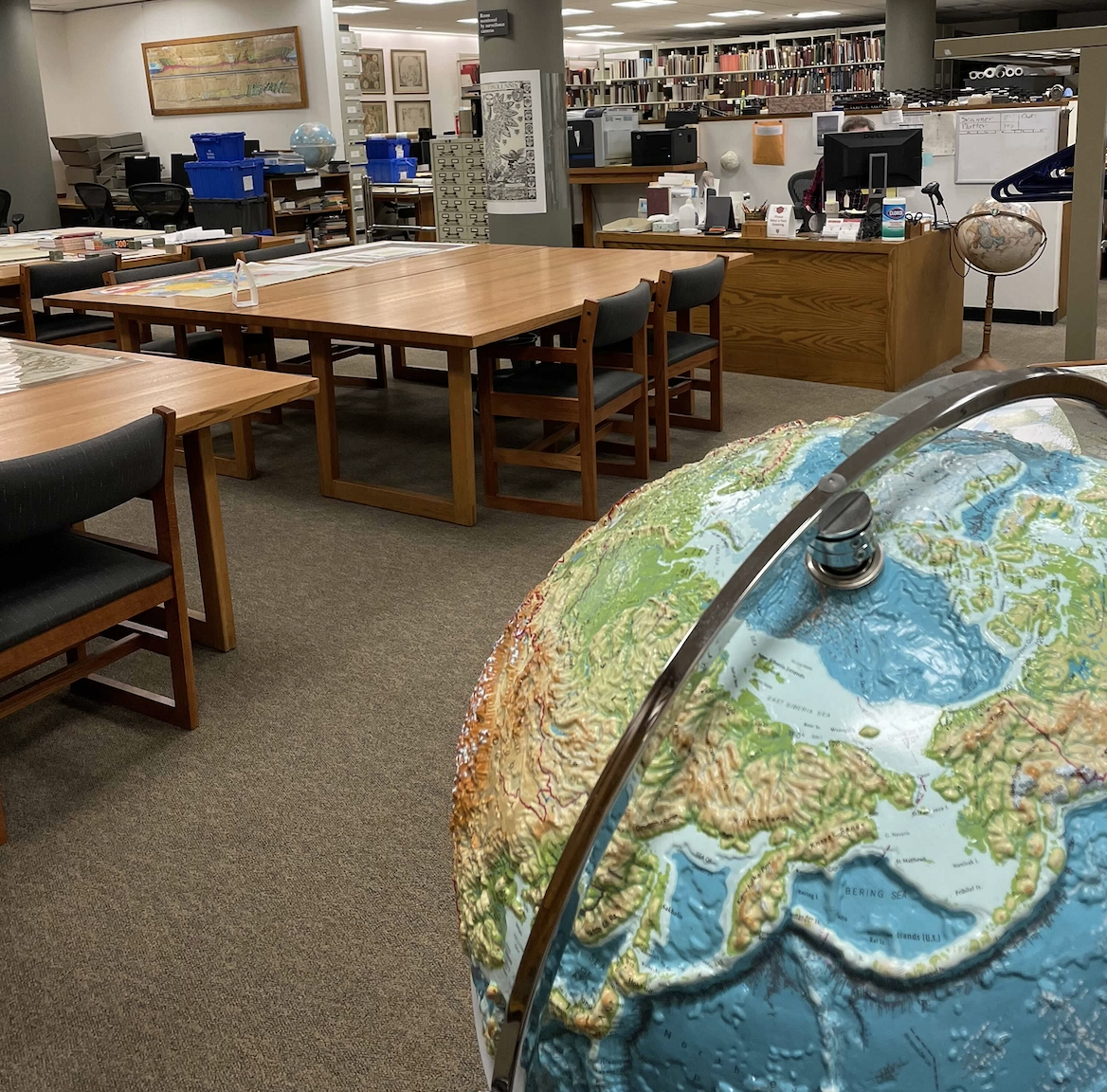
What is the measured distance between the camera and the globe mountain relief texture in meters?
0.63

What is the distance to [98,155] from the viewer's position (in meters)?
11.4

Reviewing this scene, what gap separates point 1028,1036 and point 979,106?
6.61m

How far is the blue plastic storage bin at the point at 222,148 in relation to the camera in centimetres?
802

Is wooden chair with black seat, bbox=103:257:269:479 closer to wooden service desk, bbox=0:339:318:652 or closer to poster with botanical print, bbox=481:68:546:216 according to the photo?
wooden service desk, bbox=0:339:318:652

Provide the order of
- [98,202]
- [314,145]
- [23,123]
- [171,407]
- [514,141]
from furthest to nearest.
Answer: [98,202]
[23,123]
[314,145]
[514,141]
[171,407]

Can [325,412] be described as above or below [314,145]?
below

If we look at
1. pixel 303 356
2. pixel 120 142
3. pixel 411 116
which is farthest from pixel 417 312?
pixel 411 116

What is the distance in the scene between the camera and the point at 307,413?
5.01 m

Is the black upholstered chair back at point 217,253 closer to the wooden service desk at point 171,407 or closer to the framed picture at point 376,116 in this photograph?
the wooden service desk at point 171,407

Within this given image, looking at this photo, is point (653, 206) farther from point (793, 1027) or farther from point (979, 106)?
point (793, 1027)

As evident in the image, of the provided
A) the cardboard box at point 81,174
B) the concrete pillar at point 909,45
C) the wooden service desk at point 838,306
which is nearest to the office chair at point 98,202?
the cardboard box at point 81,174

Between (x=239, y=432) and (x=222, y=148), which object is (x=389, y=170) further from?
(x=239, y=432)

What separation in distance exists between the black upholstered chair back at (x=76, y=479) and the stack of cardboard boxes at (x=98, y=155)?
10171 mm

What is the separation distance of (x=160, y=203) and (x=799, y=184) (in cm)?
580
